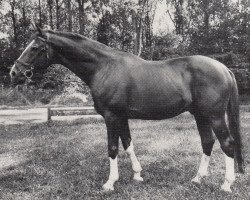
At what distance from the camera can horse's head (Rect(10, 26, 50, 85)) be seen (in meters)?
5.63

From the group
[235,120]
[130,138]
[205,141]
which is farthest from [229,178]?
[130,138]

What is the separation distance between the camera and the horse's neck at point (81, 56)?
5.78m

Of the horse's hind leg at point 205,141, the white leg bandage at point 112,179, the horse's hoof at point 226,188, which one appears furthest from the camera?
the horse's hind leg at point 205,141

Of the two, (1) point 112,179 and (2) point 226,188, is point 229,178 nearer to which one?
(2) point 226,188

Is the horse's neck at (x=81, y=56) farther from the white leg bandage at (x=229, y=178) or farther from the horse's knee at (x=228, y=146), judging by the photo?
the white leg bandage at (x=229, y=178)

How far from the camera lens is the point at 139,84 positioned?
223 inches

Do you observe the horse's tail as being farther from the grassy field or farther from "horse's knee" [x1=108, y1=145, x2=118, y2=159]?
"horse's knee" [x1=108, y1=145, x2=118, y2=159]

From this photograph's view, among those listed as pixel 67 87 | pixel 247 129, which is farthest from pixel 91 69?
pixel 67 87

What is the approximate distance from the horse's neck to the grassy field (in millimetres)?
1845

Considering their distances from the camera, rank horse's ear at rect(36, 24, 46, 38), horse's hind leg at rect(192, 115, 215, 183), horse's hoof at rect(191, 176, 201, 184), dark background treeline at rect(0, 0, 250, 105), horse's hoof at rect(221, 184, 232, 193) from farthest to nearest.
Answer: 1. dark background treeline at rect(0, 0, 250, 105)
2. horse's hind leg at rect(192, 115, 215, 183)
3. horse's hoof at rect(191, 176, 201, 184)
4. horse's ear at rect(36, 24, 46, 38)
5. horse's hoof at rect(221, 184, 232, 193)

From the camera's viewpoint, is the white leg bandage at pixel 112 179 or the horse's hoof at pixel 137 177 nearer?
the white leg bandage at pixel 112 179

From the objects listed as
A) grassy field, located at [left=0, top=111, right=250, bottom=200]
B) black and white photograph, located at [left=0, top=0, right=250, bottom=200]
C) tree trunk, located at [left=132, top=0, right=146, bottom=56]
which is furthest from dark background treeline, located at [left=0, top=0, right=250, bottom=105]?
black and white photograph, located at [left=0, top=0, right=250, bottom=200]

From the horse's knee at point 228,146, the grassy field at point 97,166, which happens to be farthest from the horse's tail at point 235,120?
the grassy field at point 97,166

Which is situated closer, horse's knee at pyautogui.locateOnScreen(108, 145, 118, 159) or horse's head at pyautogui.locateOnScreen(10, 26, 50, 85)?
horse's head at pyautogui.locateOnScreen(10, 26, 50, 85)
